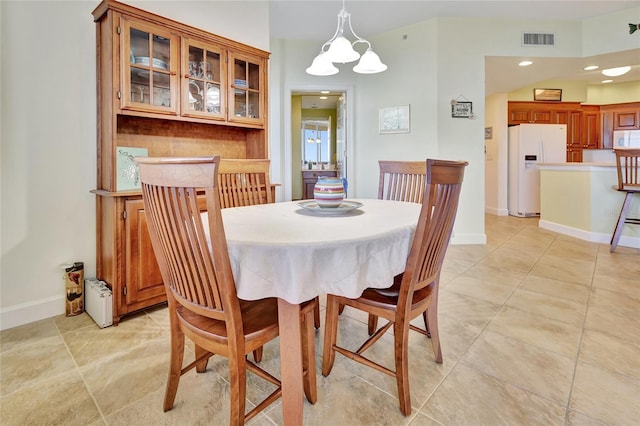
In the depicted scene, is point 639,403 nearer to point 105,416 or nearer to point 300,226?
point 300,226

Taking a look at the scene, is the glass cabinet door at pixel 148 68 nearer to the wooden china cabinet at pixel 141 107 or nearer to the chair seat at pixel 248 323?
the wooden china cabinet at pixel 141 107

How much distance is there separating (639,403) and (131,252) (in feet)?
8.59

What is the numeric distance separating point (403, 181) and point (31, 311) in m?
2.53

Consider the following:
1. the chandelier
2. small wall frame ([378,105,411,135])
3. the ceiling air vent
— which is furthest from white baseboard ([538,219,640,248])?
the chandelier

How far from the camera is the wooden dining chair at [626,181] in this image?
137 inches

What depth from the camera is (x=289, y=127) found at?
14.4 ft

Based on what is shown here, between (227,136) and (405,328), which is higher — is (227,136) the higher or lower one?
the higher one

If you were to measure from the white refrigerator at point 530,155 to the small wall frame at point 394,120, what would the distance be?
313 centimetres

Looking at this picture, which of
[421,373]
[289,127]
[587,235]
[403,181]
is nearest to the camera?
[421,373]

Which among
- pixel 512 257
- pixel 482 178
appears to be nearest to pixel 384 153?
pixel 482 178

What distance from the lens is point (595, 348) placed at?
1.73 meters

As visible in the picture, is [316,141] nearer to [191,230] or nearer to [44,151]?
[44,151]

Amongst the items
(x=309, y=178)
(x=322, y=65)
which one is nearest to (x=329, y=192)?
(x=322, y=65)

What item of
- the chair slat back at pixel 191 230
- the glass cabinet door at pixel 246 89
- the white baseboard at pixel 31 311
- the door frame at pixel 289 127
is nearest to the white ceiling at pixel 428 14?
the door frame at pixel 289 127
